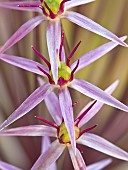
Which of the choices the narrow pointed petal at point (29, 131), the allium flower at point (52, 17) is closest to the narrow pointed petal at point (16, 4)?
the allium flower at point (52, 17)

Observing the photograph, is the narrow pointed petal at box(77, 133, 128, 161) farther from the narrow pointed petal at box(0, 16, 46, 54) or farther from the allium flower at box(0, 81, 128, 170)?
the narrow pointed petal at box(0, 16, 46, 54)

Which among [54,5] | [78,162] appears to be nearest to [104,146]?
[78,162]

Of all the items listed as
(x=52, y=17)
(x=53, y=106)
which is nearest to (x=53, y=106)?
(x=53, y=106)

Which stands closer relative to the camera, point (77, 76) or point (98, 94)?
point (98, 94)

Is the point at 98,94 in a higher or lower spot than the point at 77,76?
lower

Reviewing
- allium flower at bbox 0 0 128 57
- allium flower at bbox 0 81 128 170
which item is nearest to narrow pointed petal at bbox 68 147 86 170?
allium flower at bbox 0 81 128 170

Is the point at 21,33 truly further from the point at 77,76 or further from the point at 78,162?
the point at 77,76

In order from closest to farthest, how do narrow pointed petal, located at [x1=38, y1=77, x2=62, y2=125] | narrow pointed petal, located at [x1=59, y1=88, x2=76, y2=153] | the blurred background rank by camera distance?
narrow pointed petal, located at [x1=59, y1=88, x2=76, y2=153] < narrow pointed petal, located at [x1=38, y1=77, x2=62, y2=125] < the blurred background
